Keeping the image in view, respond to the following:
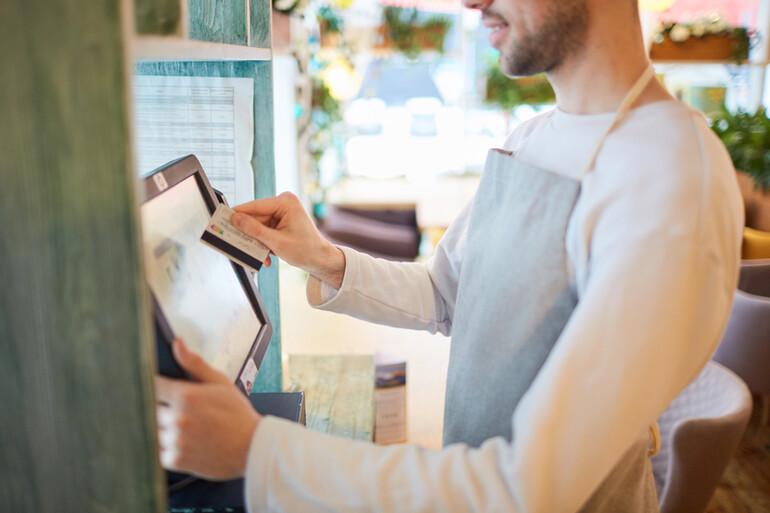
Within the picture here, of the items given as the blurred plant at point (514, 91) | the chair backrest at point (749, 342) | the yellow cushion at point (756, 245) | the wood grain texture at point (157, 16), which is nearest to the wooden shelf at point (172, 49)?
the wood grain texture at point (157, 16)

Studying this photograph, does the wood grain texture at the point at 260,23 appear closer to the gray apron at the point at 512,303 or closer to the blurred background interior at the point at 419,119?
the gray apron at the point at 512,303

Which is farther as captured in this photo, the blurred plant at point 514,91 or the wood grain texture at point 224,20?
the blurred plant at point 514,91

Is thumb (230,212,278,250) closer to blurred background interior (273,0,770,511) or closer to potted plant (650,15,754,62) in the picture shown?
blurred background interior (273,0,770,511)

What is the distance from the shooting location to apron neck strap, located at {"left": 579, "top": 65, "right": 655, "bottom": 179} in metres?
0.86

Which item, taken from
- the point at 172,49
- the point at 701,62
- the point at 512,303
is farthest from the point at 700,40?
the point at 172,49

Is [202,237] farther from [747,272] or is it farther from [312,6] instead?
[312,6]

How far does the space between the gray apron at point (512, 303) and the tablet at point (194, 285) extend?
1.08ft

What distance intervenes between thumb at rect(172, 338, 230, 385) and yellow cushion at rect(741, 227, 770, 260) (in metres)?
4.11

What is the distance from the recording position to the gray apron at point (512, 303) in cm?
87

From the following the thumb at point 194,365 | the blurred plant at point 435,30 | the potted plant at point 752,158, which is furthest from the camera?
the blurred plant at point 435,30

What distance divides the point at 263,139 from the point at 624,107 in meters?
0.73

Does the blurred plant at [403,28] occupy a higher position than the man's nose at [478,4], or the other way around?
the blurred plant at [403,28]

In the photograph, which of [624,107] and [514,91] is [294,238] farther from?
[514,91]

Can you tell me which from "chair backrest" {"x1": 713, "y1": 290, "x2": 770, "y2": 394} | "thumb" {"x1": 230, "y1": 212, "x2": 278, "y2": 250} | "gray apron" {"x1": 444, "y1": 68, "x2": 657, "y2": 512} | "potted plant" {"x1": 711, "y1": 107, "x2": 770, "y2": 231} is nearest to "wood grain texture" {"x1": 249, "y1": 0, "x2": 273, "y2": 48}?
"thumb" {"x1": 230, "y1": 212, "x2": 278, "y2": 250}
